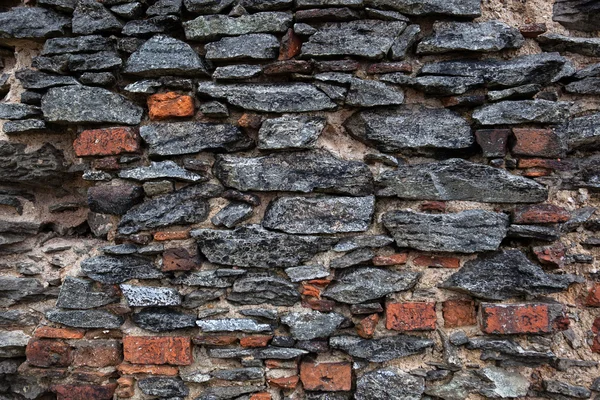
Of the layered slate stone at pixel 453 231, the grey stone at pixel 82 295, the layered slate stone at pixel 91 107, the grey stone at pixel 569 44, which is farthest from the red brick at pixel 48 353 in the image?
the grey stone at pixel 569 44

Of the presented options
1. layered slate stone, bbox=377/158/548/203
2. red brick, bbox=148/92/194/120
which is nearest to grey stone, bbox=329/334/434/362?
layered slate stone, bbox=377/158/548/203

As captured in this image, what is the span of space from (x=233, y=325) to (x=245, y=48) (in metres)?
1.12

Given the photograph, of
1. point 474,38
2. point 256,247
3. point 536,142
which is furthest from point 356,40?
point 256,247

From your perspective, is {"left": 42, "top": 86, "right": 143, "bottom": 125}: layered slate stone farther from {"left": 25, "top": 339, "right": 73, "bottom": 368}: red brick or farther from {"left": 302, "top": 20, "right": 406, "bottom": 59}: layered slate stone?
{"left": 25, "top": 339, "right": 73, "bottom": 368}: red brick

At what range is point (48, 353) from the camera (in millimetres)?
1896

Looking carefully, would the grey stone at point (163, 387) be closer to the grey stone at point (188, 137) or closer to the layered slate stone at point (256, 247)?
the layered slate stone at point (256, 247)

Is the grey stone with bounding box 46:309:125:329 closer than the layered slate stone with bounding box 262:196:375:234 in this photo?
No

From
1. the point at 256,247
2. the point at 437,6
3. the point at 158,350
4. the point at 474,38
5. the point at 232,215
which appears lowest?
the point at 158,350

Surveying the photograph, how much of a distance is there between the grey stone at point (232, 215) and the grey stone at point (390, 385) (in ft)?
2.63

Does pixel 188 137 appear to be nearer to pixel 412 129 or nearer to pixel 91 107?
pixel 91 107

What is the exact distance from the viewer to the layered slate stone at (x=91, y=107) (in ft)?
6.14

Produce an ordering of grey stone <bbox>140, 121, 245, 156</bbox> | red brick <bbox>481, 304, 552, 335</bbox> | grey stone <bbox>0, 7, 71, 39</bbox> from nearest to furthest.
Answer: red brick <bbox>481, 304, 552, 335</bbox> → grey stone <bbox>140, 121, 245, 156</bbox> → grey stone <bbox>0, 7, 71, 39</bbox>

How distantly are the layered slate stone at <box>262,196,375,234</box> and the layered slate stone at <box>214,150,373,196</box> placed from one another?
0.04m

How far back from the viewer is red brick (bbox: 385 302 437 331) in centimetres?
175
